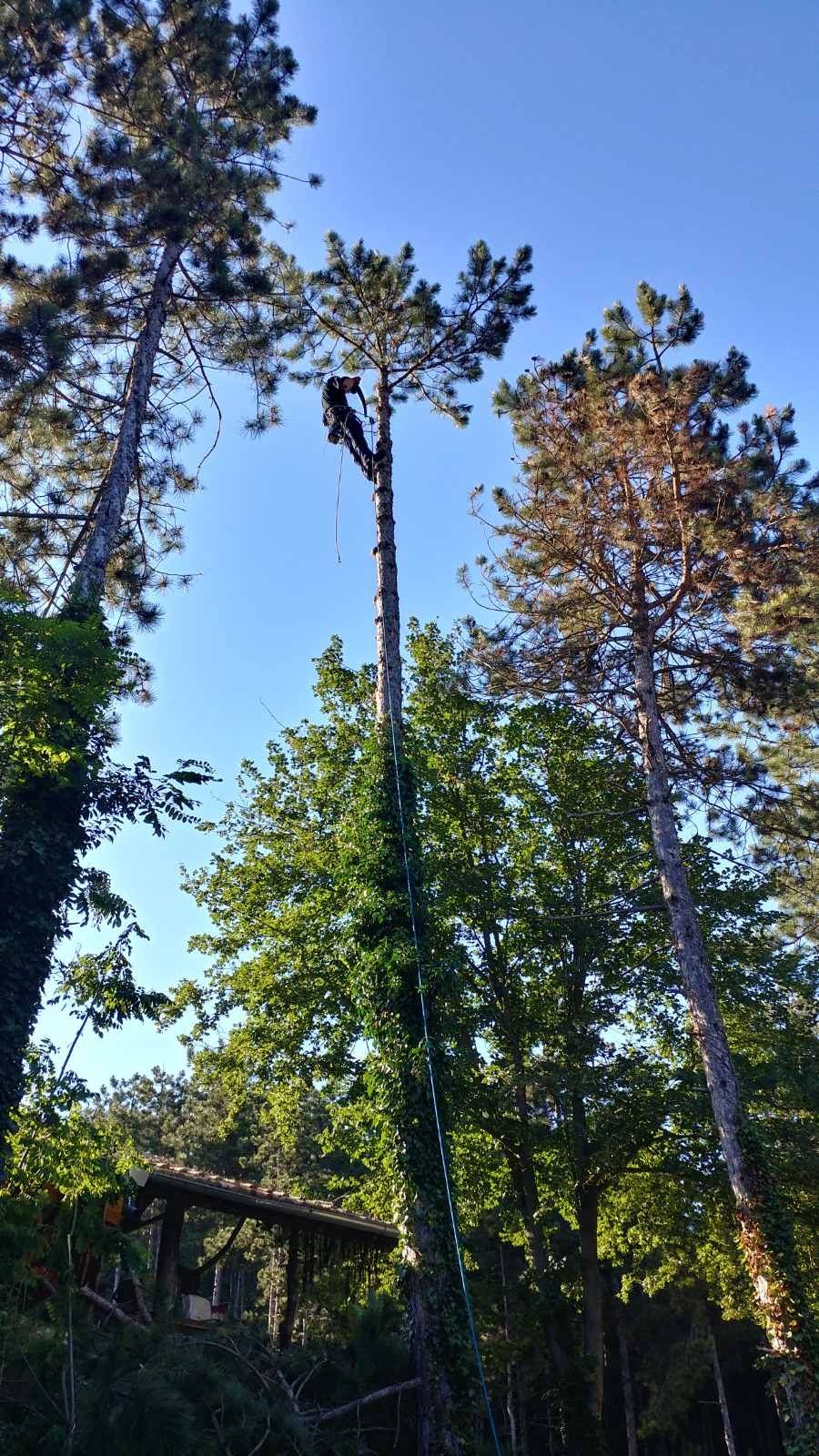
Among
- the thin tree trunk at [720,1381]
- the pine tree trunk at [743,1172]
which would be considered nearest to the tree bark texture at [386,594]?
the pine tree trunk at [743,1172]

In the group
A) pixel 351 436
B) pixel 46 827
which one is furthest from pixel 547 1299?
pixel 351 436

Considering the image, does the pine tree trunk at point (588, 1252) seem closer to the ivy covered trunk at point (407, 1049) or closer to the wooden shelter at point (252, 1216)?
the wooden shelter at point (252, 1216)

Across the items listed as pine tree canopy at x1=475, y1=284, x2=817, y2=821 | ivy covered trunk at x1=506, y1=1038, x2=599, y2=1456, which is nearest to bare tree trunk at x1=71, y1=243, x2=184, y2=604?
pine tree canopy at x1=475, y1=284, x2=817, y2=821

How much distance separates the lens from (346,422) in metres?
13.0

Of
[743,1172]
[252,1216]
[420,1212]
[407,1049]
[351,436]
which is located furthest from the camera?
[351,436]

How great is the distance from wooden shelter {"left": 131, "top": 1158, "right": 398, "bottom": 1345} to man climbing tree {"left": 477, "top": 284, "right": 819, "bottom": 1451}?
594cm

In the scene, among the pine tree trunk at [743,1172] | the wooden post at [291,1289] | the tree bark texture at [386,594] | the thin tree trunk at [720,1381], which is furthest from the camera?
the thin tree trunk at [720,1381]

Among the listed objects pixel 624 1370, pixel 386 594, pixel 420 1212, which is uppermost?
pixel 386 594

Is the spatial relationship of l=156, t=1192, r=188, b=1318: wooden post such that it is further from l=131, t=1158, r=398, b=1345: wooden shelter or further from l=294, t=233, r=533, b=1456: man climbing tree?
l=294, t=233, r=533, b=1456: man climbing tree

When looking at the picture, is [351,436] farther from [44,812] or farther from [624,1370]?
[624,1370]

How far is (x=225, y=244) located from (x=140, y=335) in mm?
1835

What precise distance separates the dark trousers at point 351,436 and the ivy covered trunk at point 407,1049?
120 inches

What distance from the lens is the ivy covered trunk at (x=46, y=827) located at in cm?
751

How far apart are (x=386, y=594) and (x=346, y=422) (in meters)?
2.87
